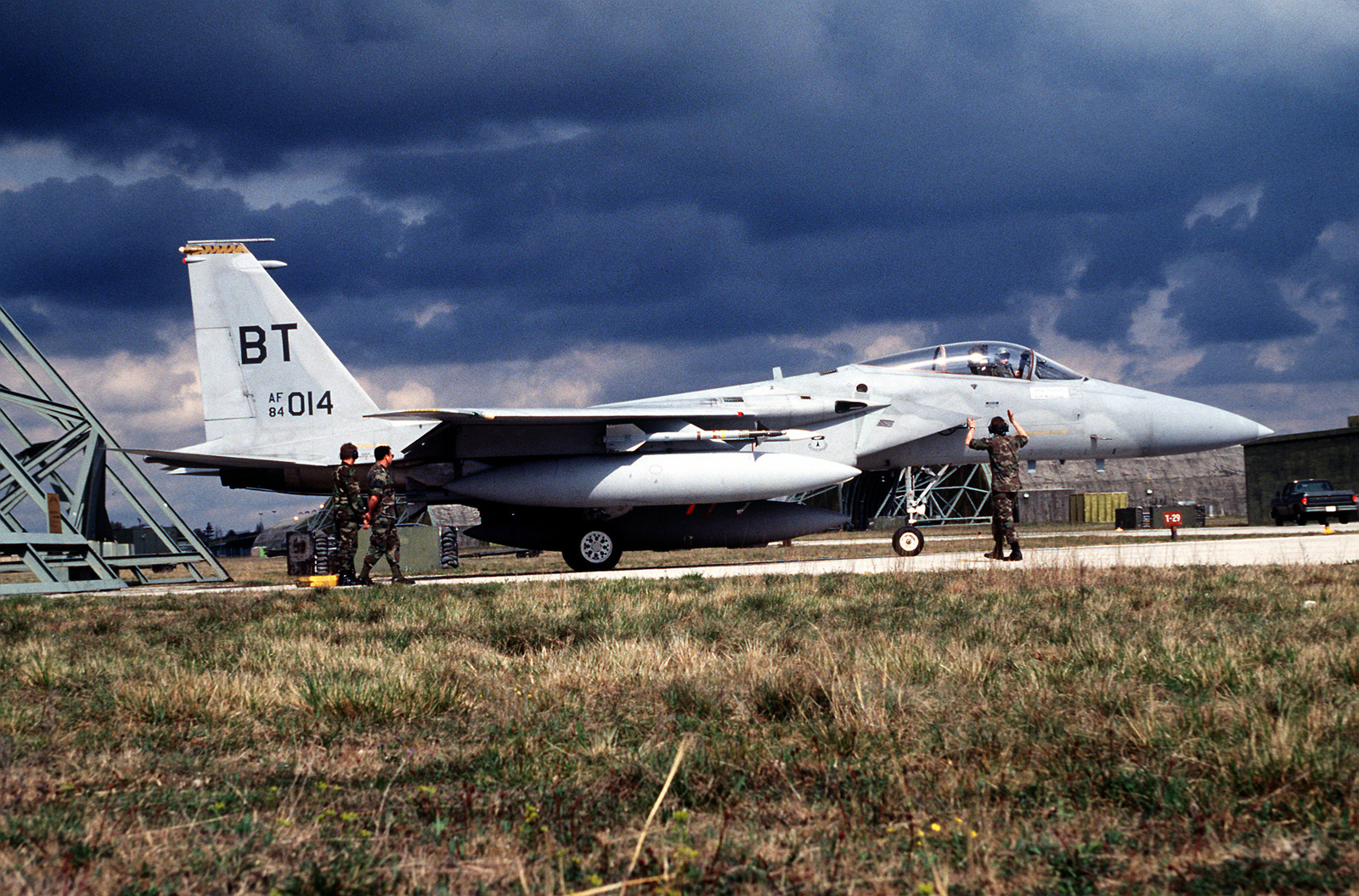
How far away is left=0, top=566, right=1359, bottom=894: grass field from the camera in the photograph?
8.46ft

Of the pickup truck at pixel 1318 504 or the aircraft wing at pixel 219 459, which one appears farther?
the pickup truck at pixel 1318 504

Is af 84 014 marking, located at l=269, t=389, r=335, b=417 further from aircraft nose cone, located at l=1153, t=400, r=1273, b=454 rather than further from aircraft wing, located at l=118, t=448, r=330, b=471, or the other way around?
aircraft nose cone, located at l=1153, t=400, r=1273, b=454

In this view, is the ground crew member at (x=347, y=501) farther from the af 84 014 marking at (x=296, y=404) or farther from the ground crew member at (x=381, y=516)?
the af 84 014 marking at (x=296, y=404)

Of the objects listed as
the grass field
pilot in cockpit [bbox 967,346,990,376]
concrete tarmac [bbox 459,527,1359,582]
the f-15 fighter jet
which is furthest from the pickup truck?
the grass field

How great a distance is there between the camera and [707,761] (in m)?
3.47

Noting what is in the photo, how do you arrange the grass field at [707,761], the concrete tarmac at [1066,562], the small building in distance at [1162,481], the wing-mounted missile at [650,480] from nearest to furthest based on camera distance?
the grass field at [707,761] < the concrete tarmac at [1066,562] < the wing-mounted missile at [650,480] < the small building in distance at [1162,481]

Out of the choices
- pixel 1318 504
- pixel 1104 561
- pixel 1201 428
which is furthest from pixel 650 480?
pixel 1318 504

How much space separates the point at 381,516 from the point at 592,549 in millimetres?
4646

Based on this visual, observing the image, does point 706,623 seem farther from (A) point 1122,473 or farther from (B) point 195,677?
(A) point 1122,473

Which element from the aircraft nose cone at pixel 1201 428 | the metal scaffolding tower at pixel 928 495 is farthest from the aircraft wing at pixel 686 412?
the metal scaffolding tower at pixel 928 495

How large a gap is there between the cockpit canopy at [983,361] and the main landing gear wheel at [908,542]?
9.40 ft

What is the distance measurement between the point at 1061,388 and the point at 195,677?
16.2m

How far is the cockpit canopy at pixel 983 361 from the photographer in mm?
18109

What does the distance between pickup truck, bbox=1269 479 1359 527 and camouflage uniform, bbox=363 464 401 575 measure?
116 feet
